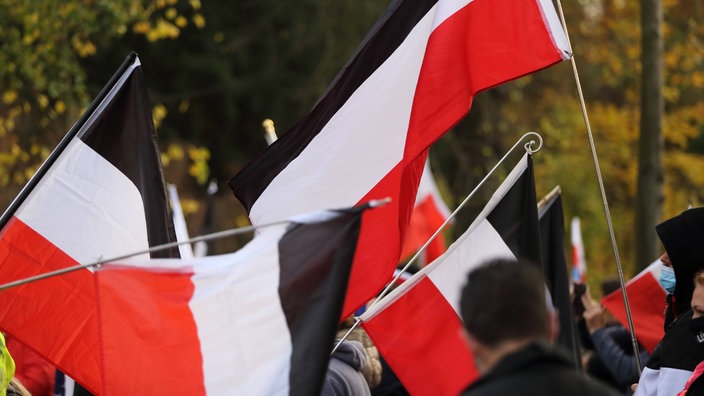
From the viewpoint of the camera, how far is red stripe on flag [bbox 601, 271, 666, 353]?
7.20 m

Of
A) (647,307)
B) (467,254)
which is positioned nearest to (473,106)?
(647,307)

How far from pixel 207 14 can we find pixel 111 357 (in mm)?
18032

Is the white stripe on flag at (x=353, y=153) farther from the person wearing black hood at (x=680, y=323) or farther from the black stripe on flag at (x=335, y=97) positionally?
the person wearing black hood at (x=680, y=323)

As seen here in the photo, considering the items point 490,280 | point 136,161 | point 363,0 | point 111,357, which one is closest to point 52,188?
point 136,161

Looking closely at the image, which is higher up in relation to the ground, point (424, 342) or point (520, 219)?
point (520, 219)

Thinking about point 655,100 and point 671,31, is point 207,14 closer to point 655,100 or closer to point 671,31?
point 671,31

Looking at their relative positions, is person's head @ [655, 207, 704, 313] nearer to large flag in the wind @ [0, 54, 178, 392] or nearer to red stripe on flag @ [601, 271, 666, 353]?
red stripe on flag @ [601, 271, 666, 353]

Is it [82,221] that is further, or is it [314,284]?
[82,221]

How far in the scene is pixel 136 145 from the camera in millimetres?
5922

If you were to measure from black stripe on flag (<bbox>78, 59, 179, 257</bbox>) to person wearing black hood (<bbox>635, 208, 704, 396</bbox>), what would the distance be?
2.12 meters

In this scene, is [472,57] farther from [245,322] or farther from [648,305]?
[245,322]

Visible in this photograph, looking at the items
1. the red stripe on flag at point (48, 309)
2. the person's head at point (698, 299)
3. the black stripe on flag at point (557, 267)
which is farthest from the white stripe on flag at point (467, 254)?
the red stripe on flag at point (48, 309)

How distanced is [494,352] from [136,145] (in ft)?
10.2

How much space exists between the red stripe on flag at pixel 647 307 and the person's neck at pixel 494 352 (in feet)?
13.7
